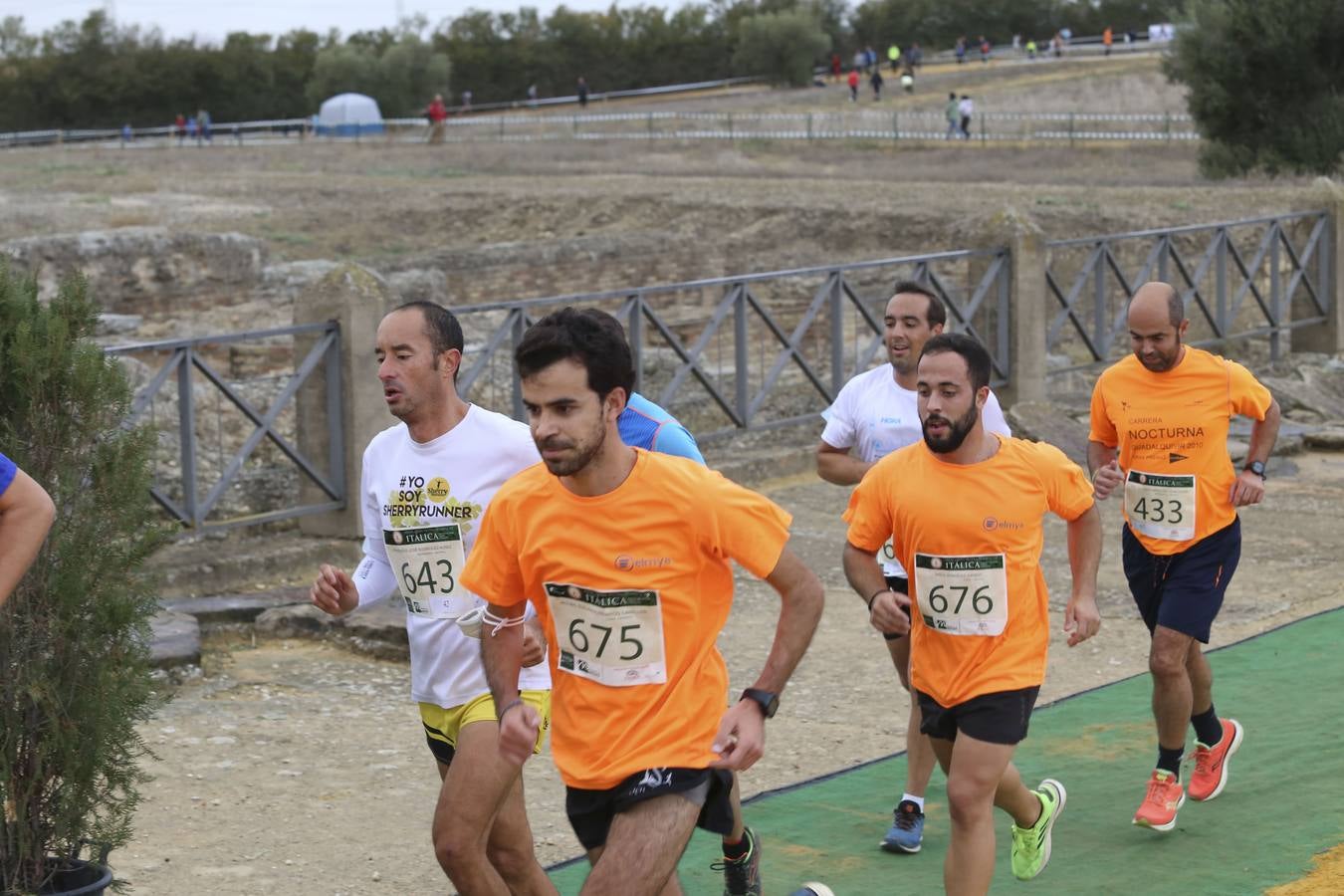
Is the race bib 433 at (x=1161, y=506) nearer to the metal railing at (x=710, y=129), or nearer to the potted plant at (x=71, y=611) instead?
the potted plant at (x=71, y=611)

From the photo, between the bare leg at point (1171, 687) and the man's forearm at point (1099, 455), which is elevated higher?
the man's forearm at point (1099, 455)

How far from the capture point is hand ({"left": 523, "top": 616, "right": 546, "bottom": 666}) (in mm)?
4555

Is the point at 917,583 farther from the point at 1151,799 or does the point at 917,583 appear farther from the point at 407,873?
the point at 407,873

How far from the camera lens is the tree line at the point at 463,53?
278 ft

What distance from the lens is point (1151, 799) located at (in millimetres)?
6348

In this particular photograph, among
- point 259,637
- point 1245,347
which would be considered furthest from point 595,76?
point 259,637

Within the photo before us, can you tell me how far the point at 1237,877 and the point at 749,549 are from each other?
2.61 m

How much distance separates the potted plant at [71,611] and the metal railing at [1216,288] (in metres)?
12.2

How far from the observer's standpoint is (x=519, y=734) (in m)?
4.13

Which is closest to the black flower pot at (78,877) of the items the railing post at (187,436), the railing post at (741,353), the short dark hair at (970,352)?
the short dark hair at (970,352)

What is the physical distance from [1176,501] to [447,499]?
2842 mm

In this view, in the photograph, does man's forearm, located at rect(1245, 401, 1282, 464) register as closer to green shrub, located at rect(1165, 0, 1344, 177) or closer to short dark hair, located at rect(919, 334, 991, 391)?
short dark hair, located at rect(919, 334, 991, 391)

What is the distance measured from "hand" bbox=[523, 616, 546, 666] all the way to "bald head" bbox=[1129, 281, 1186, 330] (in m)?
2.97

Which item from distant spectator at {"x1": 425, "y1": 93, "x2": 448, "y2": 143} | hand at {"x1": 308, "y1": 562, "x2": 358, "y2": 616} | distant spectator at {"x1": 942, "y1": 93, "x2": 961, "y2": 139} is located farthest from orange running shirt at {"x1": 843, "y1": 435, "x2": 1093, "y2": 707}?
distant spectator at {"x1": 425, "y1": 93, "x2": 448, "y2": 143}
